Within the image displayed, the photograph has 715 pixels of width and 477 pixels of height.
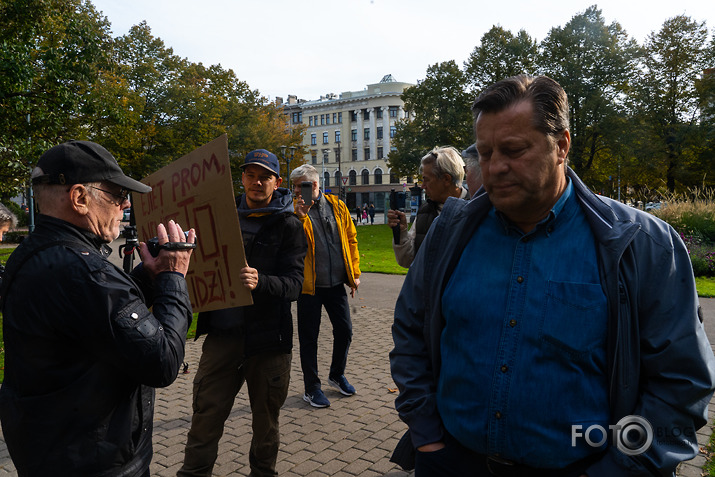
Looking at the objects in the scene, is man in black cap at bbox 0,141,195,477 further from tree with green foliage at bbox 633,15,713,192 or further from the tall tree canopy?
tree with green foliage at bbox 633,15,713,192

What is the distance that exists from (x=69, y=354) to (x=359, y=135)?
290 feet

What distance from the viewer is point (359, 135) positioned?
291 feet

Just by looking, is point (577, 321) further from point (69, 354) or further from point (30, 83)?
point (30, 83)

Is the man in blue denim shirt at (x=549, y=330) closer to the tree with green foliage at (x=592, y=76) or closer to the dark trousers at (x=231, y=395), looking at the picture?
the dark trousers at (x=231, y=395)

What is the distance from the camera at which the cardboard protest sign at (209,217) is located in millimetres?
3059

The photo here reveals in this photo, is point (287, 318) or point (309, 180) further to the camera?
point (309, 180)

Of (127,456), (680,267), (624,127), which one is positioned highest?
(624,127)

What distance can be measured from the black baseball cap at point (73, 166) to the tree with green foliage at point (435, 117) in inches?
1482

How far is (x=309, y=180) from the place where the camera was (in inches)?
211

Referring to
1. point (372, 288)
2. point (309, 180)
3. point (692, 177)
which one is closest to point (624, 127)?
point (692, 177)

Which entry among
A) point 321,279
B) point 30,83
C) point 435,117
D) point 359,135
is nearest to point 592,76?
point 435,117

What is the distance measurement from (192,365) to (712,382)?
5.97 metres

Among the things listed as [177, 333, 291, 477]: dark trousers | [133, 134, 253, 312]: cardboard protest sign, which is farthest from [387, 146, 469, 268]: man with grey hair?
[133, 134, 253, 312]: cardboard protest sign

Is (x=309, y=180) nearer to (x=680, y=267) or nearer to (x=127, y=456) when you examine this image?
(x=127, y=456)
